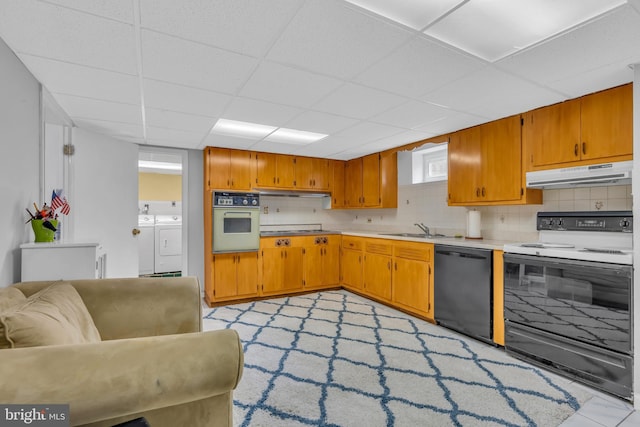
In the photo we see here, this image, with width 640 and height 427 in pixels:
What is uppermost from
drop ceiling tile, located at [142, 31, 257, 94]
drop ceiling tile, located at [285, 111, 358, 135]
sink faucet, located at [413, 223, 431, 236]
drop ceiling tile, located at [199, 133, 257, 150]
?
drop ceiling tile, located at [142, 31, 257, 94]

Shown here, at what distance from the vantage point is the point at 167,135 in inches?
152

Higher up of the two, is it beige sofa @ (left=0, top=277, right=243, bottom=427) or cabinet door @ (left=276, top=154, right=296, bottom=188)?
cabinet door @ (left=276, top=154, right=296, bottom=188)

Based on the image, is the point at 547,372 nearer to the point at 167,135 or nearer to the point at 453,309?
the point at 453,309

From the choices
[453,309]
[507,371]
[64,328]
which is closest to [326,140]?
[453,309]

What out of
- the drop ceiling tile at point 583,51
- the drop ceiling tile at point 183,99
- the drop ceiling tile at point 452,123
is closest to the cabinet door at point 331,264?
the drop ceiling tile at point 452,123

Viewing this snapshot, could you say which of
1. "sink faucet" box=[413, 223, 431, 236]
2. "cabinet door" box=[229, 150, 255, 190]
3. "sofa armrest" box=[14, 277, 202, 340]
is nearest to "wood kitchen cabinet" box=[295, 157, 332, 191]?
"cabinet door" box=[229, 150, 255, 190]

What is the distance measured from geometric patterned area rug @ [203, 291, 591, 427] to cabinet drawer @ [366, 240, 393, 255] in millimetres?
989

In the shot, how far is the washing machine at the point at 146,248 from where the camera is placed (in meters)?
6.18

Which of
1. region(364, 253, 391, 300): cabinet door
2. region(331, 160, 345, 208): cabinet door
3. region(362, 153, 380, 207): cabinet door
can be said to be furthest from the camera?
region(331, 160, 345, 208): cabinet door

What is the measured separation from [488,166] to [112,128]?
13.6 ft

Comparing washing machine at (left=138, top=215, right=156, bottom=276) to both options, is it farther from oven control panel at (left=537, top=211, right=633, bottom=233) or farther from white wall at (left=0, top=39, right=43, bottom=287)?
oven control panel at (left=537, top=211, right=633, bottom=233)

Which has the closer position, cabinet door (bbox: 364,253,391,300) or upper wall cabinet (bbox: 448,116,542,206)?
upper wall cabinet (bbox: 448,116,542,206)

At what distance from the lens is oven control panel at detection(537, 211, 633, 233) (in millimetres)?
→ 2494

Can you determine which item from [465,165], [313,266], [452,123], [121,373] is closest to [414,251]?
[465,165]
